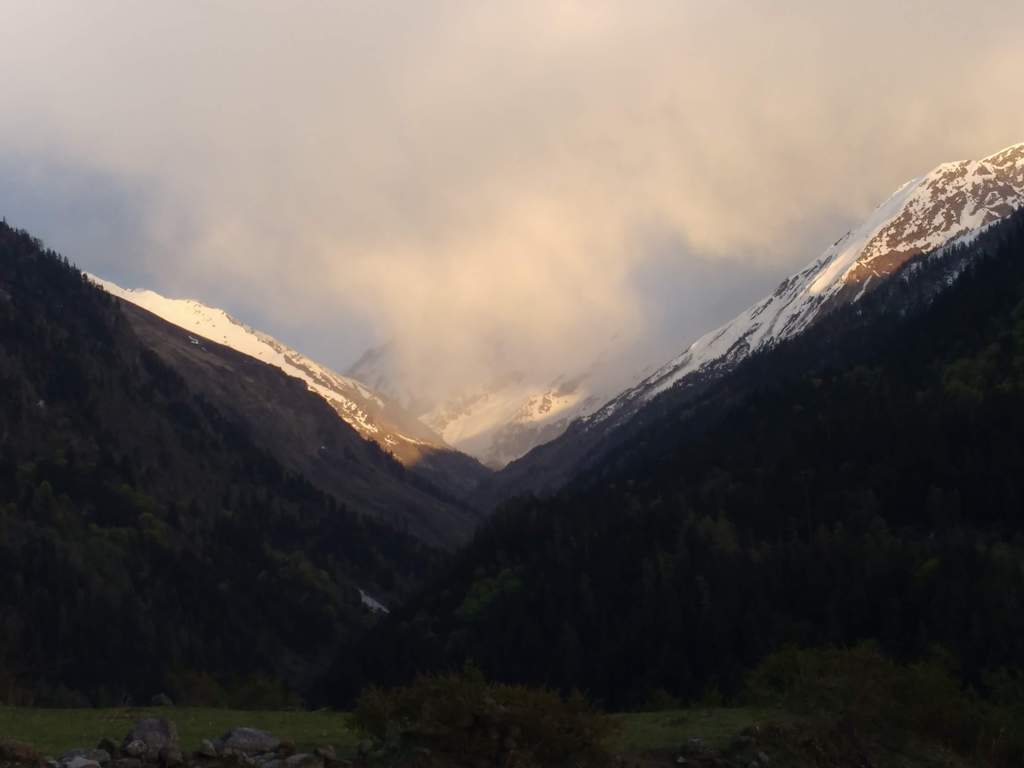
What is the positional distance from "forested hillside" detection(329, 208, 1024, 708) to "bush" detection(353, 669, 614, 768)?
116 ft

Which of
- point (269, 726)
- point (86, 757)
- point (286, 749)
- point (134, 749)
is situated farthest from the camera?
point (269, 726)

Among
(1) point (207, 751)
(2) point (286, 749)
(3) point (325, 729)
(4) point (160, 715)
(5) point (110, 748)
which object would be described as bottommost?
(3) point (325, 729)

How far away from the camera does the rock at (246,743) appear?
2505 centimetres

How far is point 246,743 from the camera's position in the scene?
25.5 metres

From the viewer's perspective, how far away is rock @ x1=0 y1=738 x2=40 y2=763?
75.5 feet

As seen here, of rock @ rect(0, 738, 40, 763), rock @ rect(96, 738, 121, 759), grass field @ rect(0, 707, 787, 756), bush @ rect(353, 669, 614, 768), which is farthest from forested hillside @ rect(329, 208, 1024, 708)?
rock @ rect(0, 738, 40, 763)

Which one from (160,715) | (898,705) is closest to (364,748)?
(160,715)

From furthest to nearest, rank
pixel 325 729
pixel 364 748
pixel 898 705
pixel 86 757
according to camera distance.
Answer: pixel 898 705 → pixel 325 729 → pixel 364 748 → pixel 86 757

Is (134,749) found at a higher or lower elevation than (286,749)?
higher

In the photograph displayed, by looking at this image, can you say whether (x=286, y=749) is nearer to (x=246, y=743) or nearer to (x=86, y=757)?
(x=246, y=743)

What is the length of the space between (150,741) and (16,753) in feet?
8.80

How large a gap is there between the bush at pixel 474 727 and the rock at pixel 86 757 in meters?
5.72

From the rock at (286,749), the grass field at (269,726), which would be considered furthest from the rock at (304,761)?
the grass field at (269,726)

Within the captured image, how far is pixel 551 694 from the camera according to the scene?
2700 cm
